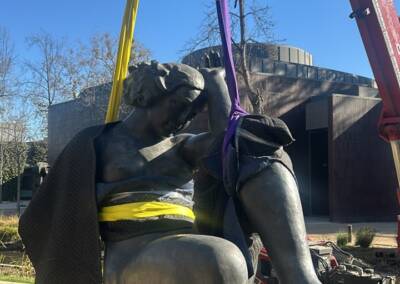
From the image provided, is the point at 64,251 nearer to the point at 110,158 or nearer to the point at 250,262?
the point at 110,158

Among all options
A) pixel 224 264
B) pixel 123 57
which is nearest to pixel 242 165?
pixel 224 264

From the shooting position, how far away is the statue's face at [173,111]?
1819 mm

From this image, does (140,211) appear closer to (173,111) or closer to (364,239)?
(173,111)

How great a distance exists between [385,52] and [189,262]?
4856 mm

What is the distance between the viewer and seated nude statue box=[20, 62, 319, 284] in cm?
145

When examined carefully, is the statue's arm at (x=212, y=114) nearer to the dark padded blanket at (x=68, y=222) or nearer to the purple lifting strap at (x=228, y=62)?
the purple lifting strap at (x=228, y=62)

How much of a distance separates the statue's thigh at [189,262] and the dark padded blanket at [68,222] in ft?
0.81

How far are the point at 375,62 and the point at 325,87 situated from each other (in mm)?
16785

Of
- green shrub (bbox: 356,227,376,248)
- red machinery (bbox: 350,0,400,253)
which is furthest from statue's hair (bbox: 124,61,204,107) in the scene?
green shrub (bbox: 356,227,376,248)

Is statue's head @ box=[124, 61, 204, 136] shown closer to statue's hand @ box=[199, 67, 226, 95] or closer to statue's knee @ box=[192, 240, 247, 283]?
statue's hand @ box=[199, 67, 226, 95]

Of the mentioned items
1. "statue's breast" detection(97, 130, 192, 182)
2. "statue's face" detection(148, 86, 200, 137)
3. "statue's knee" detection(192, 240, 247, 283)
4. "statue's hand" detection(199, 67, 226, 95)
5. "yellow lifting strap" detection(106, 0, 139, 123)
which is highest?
"yellow lifting strap" detection(106, 0, 139, 123)

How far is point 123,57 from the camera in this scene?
7.18 ft

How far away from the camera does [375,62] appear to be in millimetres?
5742


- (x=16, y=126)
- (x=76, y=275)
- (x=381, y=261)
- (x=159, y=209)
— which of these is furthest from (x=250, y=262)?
(x=16, y=126)
